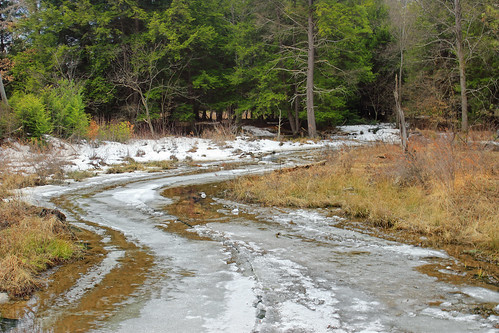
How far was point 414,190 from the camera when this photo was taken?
916 cm

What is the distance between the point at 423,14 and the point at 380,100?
44.9ft

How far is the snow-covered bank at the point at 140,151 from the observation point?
51.8 feet

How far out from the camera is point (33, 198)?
1091cm

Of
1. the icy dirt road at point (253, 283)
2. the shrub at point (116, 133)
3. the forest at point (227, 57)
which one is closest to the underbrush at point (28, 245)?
the icy dirt road at point (253, 283)

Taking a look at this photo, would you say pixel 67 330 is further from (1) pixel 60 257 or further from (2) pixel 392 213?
(2) pixel 392 213

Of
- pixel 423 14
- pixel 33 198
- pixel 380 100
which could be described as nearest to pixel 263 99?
pixel 423 14

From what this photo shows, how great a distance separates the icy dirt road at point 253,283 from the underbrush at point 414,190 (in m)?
0.84

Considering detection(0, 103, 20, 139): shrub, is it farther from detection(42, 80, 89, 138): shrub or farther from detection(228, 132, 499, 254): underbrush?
detection(228, 132, 499, 254): underbrush

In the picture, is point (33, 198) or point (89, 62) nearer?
point (33, 198)

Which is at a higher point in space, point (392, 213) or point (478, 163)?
point (478, 163)

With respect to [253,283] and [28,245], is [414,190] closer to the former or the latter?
[253,283]

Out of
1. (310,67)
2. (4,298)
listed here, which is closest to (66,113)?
(310,67)

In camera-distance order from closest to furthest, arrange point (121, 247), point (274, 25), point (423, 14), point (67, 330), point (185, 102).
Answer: point (67, 330), point (121, 247), point (423, 14), point (274, 25), point (185, 102)

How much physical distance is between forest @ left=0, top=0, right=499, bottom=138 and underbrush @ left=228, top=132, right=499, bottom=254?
14.8 m
